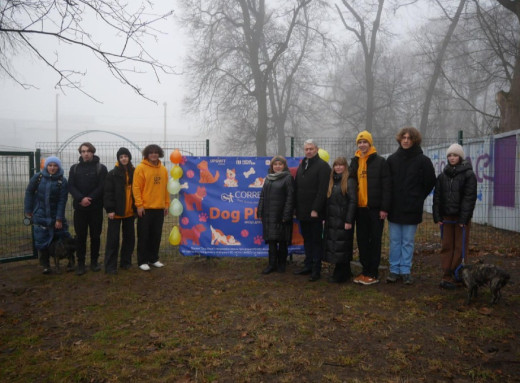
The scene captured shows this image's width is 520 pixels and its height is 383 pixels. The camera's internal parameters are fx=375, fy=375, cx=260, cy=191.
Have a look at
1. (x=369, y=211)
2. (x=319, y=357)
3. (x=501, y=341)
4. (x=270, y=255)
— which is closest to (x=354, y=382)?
(x=319, y=357)

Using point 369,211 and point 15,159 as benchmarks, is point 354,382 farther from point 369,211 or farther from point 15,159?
point 15,159

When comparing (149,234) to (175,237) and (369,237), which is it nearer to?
(175,237)

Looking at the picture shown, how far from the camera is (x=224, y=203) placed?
21.9 feet

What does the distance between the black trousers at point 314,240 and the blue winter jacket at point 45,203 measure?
396cm

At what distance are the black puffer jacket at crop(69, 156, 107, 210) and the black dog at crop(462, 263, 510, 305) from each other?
5.50 m

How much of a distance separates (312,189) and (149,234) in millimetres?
2882

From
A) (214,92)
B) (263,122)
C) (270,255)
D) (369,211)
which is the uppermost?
(214,92)

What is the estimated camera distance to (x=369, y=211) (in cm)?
537

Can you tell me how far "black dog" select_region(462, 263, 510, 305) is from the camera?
4.47 metres

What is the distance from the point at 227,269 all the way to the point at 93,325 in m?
2.69

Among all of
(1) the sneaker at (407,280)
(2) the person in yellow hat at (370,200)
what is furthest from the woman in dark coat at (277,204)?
(1) the sneaker at (407,280)

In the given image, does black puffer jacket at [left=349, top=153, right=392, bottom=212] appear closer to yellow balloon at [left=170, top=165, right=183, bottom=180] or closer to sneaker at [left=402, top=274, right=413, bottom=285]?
sneaker at [left=402, top=274, right=413, bottom=285]

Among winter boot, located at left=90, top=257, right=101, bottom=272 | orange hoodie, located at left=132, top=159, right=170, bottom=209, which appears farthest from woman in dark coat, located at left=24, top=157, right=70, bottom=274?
orange hoodie, located at left=132, top=159, right=170, bottom=209

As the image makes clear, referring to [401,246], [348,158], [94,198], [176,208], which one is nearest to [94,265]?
[94,198]
